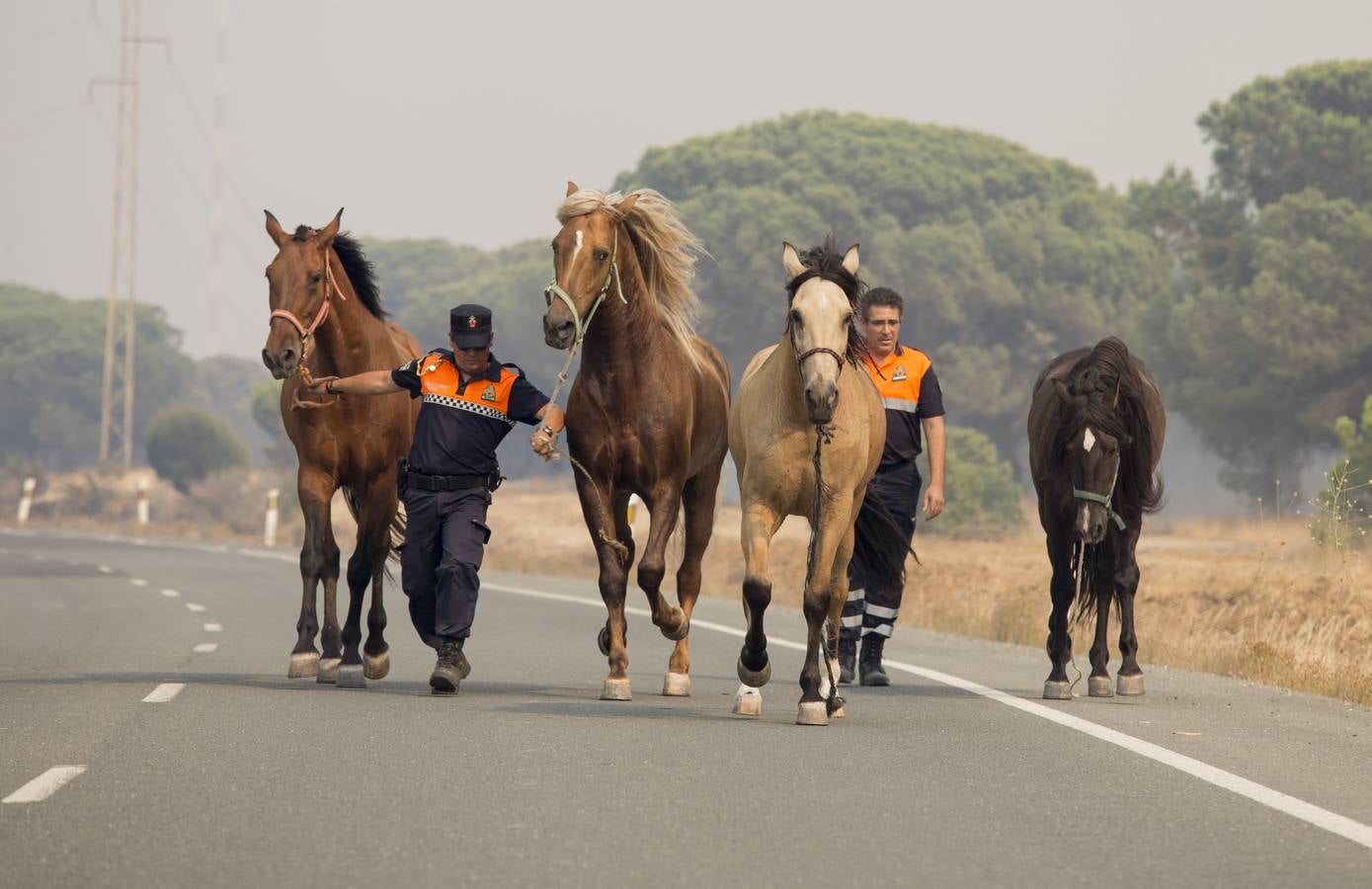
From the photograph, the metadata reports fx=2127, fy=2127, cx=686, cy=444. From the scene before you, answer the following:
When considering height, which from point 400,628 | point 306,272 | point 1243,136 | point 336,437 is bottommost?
point 400,628

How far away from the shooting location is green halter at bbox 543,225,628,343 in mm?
11125

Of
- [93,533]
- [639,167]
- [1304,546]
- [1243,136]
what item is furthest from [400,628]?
[639,167]

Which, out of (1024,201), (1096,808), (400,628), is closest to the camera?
(1096,808)

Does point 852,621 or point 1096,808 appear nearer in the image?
point 1096,808

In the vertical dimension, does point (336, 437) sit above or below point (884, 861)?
above

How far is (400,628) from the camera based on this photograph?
63.5ft

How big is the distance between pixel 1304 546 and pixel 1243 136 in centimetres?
2389

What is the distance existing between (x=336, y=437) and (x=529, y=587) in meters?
14.3

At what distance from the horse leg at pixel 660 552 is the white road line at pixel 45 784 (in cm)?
357

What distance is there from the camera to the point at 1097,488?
12852mm

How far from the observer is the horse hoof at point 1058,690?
1271cm

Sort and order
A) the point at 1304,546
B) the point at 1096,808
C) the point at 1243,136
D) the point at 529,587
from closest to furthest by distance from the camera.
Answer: the point at 1096,808, the point at 529,587, the point at 1304,546, the point at 1243,136

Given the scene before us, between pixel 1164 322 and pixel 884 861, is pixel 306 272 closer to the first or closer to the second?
pixel 884 861

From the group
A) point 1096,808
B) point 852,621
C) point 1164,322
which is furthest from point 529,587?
point 1164,322
